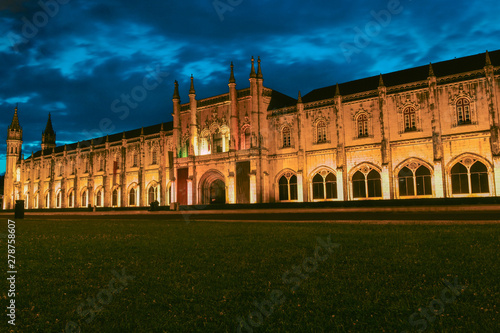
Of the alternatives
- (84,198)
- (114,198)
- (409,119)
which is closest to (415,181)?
(409,119)

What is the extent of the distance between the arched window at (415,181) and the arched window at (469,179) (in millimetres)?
1915

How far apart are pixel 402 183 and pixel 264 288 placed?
3019cm

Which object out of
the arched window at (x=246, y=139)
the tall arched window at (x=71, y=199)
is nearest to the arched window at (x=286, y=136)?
the arched window at (x=246, y=139)

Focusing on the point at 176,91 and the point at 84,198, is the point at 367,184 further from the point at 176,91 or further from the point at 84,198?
the point at 84,198

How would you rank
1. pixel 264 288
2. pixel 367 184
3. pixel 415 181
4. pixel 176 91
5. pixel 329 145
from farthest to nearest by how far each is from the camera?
pixel 176 91
pixel 329 145
pixel 367 184
pixel 415 181
pixel 264 288

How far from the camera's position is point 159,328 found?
4.06m

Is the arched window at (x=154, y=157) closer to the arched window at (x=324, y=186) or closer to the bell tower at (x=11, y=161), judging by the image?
the arched window at (x=324, y=186)

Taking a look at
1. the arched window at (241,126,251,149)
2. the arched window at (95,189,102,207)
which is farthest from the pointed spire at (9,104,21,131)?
the arched window at (241,126,251,149)

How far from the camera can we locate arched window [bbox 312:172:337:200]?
36.2 metres

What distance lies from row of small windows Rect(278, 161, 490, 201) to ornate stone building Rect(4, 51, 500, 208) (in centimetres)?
9

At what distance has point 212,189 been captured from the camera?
44.4 m

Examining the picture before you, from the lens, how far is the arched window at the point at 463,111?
3011cm

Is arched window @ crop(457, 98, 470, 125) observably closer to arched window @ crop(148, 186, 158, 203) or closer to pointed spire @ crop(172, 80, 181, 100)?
pointed spire @ crop(172, 80, 181, 100)

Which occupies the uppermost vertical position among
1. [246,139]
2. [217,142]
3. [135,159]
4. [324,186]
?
[217,142]
